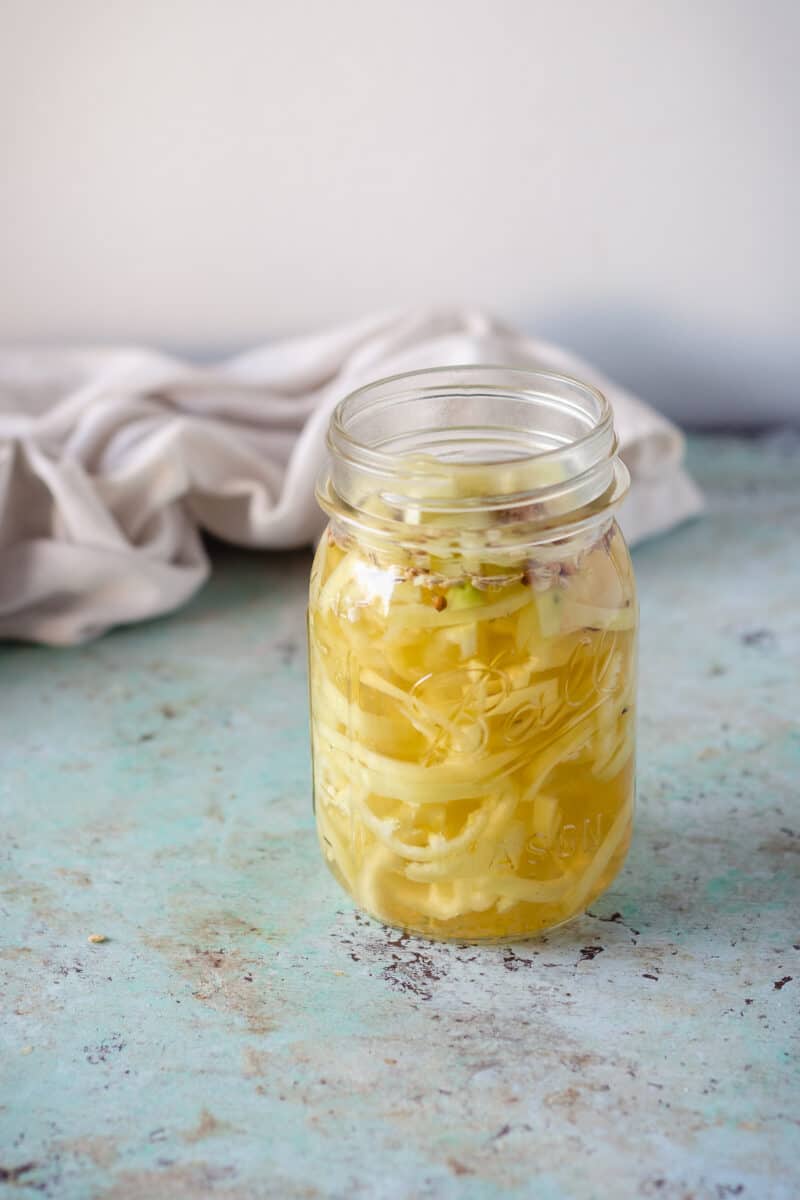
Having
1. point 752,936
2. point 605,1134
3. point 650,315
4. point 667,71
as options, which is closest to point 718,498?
point 650,315

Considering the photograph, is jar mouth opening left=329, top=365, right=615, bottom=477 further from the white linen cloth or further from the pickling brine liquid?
the white linen cloth

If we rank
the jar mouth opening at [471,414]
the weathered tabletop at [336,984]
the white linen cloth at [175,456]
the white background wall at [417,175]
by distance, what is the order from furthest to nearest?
the white background wall at [417,175] → the white linen cloth at [175,456] → the jar mouth opening at [471,414] → the weathered tabletop at [336,984]

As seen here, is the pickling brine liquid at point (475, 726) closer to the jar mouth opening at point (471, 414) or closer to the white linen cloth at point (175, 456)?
the jar mouth opening at point (471, 414)

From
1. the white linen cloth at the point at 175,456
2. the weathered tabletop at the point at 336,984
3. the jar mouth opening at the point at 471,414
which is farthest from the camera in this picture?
the white linen cloth at the point at 175,456

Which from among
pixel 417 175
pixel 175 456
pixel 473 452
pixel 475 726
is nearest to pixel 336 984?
pixel 475 726

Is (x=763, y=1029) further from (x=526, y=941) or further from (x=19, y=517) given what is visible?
(x=19, y=517)

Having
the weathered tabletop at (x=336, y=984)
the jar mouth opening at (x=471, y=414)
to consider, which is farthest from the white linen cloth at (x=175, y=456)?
the jar mouth opening at (x=471, y=414)

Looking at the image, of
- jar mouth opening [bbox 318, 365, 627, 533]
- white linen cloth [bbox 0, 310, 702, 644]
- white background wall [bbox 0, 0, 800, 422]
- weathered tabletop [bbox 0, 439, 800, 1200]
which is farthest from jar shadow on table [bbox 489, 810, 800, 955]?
white background wall [bbox 0, 0, 800, 422]
